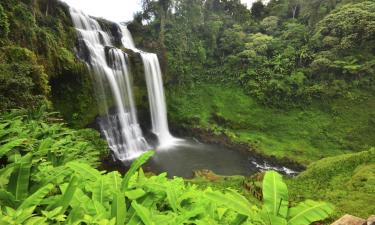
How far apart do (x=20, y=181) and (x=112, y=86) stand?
18.9 meters

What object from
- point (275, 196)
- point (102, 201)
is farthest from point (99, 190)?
point (275, 196)

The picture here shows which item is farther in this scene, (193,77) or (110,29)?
(193,77)

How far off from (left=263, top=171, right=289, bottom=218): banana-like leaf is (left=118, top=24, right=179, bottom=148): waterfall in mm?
21485

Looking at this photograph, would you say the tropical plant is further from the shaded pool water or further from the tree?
the tree

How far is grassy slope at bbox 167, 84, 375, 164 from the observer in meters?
23.6

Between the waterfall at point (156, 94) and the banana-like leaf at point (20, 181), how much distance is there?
21585mm

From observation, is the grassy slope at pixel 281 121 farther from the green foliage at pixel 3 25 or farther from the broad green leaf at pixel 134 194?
the broad green leaf at pixel 134 194

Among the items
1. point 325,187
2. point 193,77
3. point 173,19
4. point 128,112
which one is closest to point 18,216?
point 325,187

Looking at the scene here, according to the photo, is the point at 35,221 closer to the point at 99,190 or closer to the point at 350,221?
the point at 99,190

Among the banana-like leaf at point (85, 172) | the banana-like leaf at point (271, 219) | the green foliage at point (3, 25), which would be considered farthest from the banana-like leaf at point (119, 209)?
the green foliage at point (3, 25)

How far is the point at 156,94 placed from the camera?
27.4 m

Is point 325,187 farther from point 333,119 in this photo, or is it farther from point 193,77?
point 193,77

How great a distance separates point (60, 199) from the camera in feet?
10.5

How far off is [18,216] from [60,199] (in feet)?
1.84
